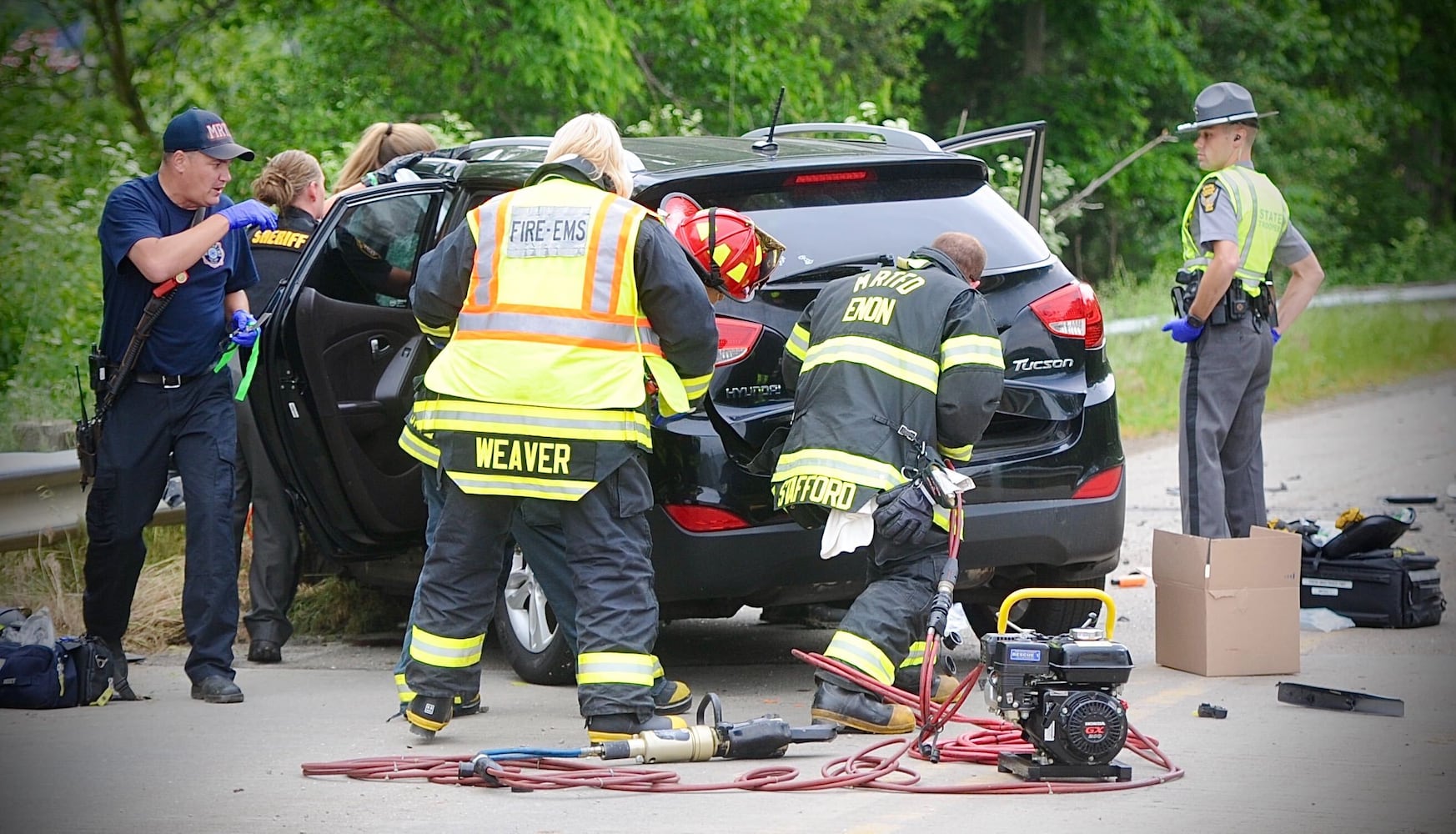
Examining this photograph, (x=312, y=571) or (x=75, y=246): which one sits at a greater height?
(x=75, y=246)

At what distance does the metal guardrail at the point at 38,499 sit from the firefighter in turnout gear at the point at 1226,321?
3.92 meters

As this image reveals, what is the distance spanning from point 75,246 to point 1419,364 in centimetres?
1386

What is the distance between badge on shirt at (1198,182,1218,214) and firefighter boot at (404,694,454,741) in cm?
354

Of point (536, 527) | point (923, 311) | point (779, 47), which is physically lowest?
point (536, 527)

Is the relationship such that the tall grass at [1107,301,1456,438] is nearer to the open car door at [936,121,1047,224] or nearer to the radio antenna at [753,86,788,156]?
the open car door at [936,121,1047,224]

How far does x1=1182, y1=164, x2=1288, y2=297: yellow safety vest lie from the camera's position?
678 centimetres

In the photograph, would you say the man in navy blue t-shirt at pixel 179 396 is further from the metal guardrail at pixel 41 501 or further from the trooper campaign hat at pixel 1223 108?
the trooper campaign hat at pixel 1223 108

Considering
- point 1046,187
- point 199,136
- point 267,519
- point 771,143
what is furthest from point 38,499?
point 1046,187

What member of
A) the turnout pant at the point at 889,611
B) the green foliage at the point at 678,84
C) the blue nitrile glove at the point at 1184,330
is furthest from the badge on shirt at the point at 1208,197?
the green foliage at the point at 678,84

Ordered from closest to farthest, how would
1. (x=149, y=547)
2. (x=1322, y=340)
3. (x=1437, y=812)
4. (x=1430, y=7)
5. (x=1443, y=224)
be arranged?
1. (x=1437, y=812)
2. (x=149, y=547)
3. (x=1322, y=340)
4. (x=1430, y=7)
5. (x=1443, y=224)

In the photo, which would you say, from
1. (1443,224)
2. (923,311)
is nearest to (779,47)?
(923,311)

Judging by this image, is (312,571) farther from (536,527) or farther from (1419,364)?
(1419,364)

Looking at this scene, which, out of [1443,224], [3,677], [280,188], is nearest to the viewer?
[3,677]

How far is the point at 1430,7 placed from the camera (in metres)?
31.3
